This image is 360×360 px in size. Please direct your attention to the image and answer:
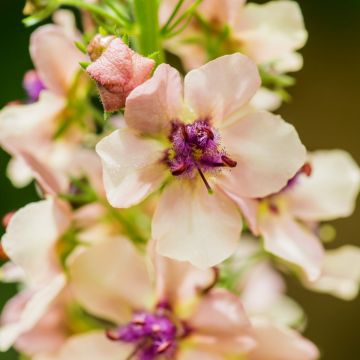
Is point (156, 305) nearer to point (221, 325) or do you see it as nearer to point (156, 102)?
point (221, 325)

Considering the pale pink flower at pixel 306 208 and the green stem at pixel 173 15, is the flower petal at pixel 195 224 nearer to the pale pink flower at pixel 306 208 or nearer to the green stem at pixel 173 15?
the pale pink flower at pixel 306 208

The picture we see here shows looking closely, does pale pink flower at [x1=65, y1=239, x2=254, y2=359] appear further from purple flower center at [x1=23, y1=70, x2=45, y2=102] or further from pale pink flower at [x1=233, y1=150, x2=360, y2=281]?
purple flower center at [x1=23, y1=70, x2=45, y2=102]

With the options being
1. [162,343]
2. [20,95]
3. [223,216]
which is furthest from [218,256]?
[20,95]

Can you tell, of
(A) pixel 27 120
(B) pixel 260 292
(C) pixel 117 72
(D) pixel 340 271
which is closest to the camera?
(C) pixel 117 72

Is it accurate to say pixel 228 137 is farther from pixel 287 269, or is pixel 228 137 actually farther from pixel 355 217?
pixel 355 217

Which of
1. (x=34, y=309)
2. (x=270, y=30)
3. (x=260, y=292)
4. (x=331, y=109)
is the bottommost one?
(x=331, y=109)

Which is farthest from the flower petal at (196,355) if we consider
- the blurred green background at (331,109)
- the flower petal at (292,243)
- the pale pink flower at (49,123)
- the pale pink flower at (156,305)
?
the blurred green background at (331,109)

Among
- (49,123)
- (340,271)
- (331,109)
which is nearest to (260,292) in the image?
(340,271)
